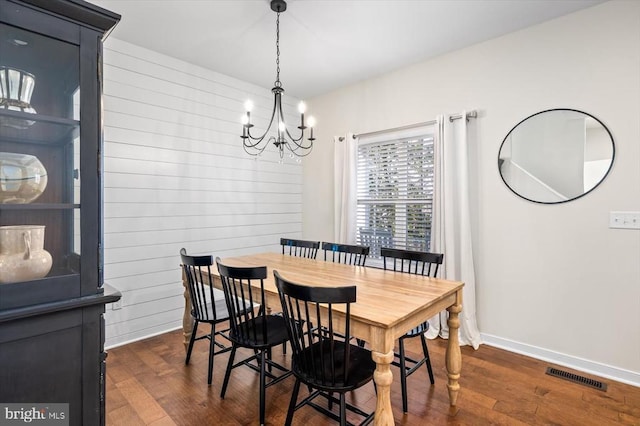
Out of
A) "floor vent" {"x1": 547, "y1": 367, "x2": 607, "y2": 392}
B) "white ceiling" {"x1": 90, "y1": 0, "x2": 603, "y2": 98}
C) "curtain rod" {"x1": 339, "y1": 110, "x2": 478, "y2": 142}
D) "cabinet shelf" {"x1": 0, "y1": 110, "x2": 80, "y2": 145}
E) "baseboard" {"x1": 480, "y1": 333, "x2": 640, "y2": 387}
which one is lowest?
"floor vent" {"x1": 547, "y1": 367, "x2": 607, "y2": 392}

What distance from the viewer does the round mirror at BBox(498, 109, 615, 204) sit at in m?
2.46

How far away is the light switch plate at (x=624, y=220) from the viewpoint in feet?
7.54

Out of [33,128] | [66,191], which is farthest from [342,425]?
[33,128]

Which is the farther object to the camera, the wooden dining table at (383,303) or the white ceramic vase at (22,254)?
the wooden dining table at (383,303)

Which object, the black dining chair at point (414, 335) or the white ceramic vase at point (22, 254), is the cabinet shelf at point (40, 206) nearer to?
the white ceramic vase at point (22, 254)

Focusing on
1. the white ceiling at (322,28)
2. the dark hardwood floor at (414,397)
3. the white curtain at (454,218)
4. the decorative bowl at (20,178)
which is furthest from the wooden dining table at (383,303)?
the white ceiling at (322,28)

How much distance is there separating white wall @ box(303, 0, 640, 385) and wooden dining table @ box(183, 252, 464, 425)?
1.19 metres

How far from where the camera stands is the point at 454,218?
3113mm

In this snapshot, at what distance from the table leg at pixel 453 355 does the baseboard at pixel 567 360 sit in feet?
3.95

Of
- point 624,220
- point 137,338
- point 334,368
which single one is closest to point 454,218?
point 624,220
